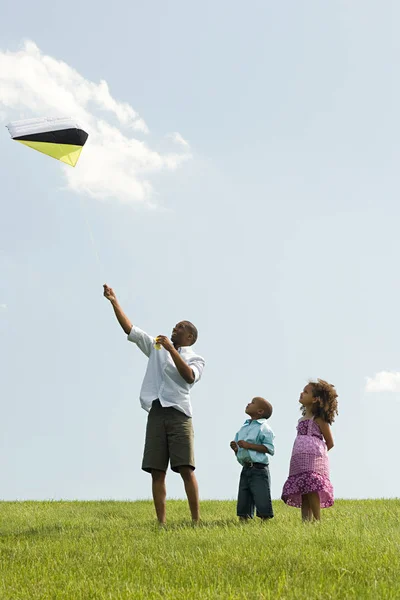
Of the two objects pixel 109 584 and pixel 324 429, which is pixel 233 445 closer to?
pixel 324 429

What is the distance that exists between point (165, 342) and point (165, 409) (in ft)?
2.59

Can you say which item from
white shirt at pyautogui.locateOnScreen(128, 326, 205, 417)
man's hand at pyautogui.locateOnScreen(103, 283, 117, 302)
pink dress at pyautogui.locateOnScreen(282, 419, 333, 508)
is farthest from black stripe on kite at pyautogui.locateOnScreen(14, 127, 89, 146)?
pink dress at pyautogui.locateOnScreen(282, 419, 333, 508)

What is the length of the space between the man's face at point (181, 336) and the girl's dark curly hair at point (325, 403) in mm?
1550

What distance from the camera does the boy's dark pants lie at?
319 inches

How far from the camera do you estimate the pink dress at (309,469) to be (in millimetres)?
7629

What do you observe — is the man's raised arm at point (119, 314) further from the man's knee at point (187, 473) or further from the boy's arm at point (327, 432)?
the boy's arm at point (327, 432)

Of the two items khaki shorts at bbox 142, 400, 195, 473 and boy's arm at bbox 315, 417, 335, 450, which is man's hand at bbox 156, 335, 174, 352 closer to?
khaki shorts at bbox 142, 400, 195, 473

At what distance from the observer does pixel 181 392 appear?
7840 millimetres

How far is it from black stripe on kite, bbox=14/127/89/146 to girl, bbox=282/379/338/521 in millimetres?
4039

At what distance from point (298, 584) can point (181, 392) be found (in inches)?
137

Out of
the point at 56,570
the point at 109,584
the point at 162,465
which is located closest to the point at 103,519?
the point at 162,465

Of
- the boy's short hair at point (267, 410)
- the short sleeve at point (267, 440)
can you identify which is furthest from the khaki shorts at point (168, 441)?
the boy's short hair at point (267, 410)

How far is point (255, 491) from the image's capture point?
8.13 meters

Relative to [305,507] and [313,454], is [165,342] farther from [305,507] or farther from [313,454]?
[305,507]
